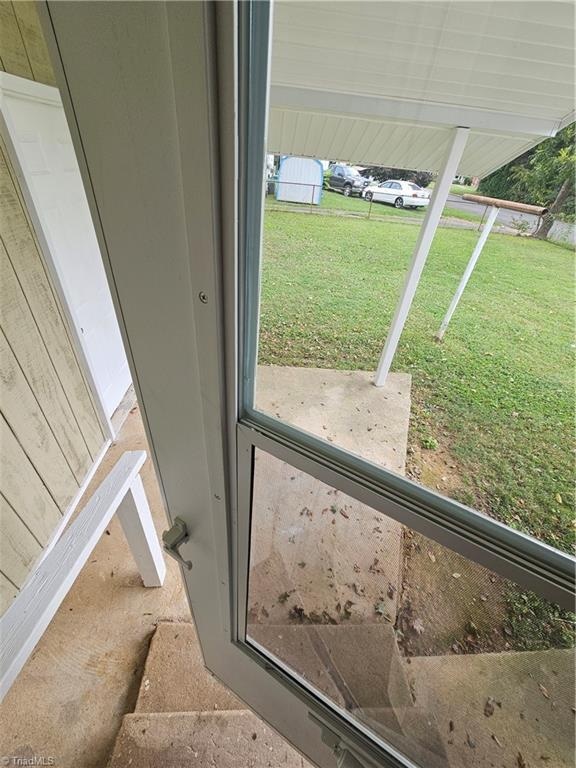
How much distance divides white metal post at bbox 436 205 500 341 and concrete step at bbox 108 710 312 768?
1430 millimetres

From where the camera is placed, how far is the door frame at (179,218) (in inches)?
10.8

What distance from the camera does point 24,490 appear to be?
1.40m

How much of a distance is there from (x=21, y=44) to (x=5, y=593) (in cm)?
215

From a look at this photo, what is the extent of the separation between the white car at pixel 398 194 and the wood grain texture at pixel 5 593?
166cm

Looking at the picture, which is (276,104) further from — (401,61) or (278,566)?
(278,566)

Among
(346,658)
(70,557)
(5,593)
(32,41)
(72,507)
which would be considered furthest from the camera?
A: (72,507)

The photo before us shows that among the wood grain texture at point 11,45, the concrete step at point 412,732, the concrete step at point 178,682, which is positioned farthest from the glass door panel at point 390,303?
the wood grain texture at point 11,45

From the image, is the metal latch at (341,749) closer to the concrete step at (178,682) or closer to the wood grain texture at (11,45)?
the concrete step at (178,682)

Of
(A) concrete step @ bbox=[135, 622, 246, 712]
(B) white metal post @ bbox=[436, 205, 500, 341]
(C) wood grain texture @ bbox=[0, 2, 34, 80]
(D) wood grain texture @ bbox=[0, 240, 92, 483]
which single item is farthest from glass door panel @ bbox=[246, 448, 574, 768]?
(C) wood grain texture @ bbox=[0, 2, 34, 80]

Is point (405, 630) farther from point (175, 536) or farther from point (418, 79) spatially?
point (418, 79)

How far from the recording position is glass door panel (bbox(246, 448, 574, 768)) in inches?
16.5

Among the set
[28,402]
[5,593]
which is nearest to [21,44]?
[28,402]

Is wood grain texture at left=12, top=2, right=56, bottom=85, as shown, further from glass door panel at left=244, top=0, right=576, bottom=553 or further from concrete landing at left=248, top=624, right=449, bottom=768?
concrete landing at left=248, top=624, right=449, bottom=768

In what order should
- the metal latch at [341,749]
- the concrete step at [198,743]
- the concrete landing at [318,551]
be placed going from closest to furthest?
the concrete landing at [318,551] → the metal latch at [341,749] → the concrete step at [198,743]
